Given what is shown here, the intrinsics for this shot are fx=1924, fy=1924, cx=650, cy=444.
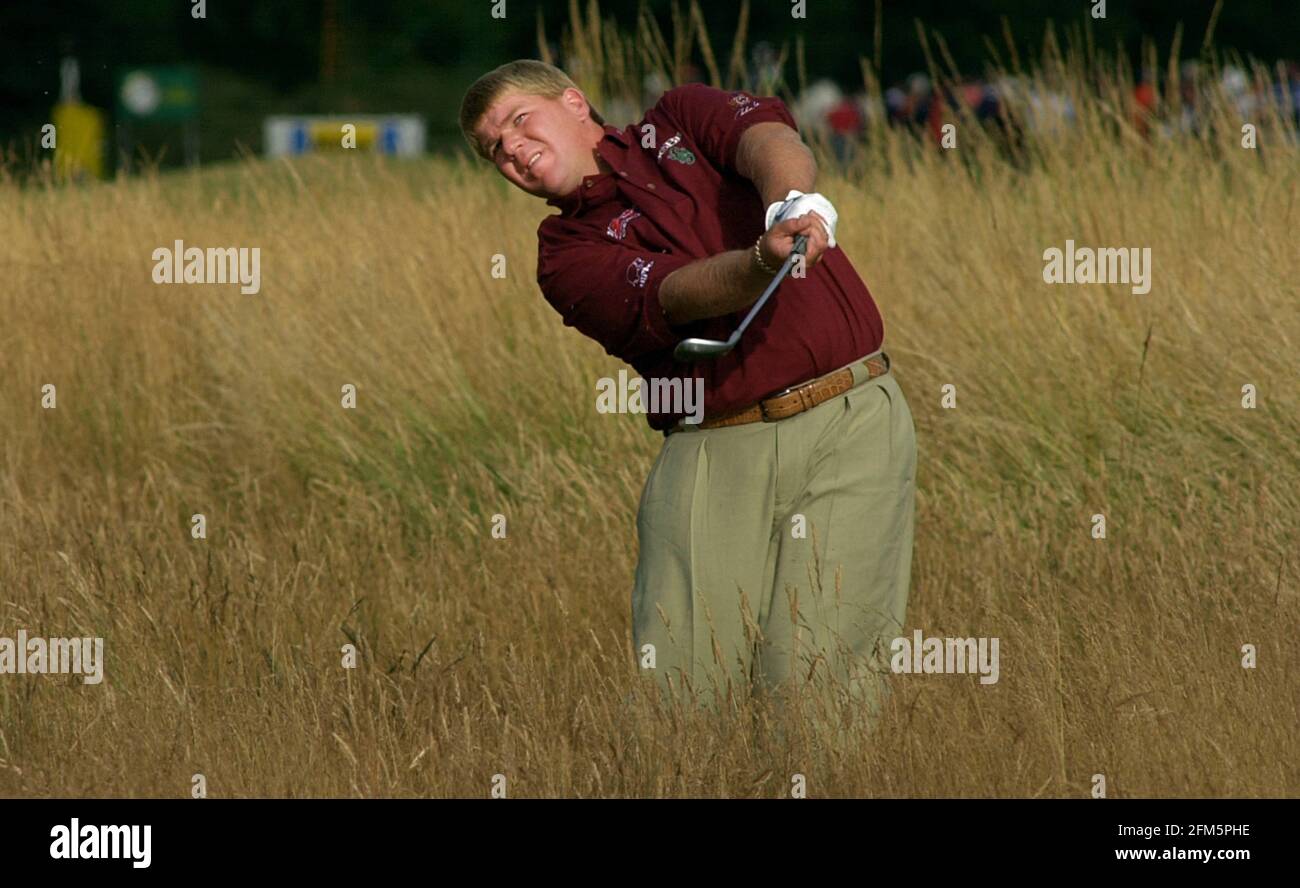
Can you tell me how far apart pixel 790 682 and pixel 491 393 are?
10.3 feet

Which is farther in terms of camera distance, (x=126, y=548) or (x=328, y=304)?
(x=328, y=304)

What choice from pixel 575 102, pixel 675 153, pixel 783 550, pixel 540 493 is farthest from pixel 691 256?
pixel 540 493

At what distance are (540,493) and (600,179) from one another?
7.74 feet

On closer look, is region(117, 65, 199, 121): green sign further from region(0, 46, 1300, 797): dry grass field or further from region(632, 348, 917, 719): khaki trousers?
region(632, 348, 917, 719): khaki trousers

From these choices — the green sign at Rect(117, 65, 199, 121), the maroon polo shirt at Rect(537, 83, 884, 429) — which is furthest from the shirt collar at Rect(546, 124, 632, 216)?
the green sign at Rect(117, 65, 199, 121)

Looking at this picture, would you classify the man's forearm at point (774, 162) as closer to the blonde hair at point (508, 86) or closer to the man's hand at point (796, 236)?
the man's hand at point (796, 236)

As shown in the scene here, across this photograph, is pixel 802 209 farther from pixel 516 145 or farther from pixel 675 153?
pixel 516 145

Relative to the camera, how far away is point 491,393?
6.94 m

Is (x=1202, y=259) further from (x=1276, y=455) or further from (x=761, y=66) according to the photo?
(x=761, y=66)

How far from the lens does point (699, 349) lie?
3.57 m

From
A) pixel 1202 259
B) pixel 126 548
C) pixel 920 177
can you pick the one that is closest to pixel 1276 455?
pixel 1202 259

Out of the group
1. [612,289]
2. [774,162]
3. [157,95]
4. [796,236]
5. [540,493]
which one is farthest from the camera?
[157,95]

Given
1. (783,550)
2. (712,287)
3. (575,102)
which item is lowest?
(783,550)

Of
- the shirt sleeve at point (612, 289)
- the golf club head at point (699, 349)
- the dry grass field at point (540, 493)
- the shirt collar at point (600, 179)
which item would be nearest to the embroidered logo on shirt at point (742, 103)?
the shirt collar at point (600, 179)
